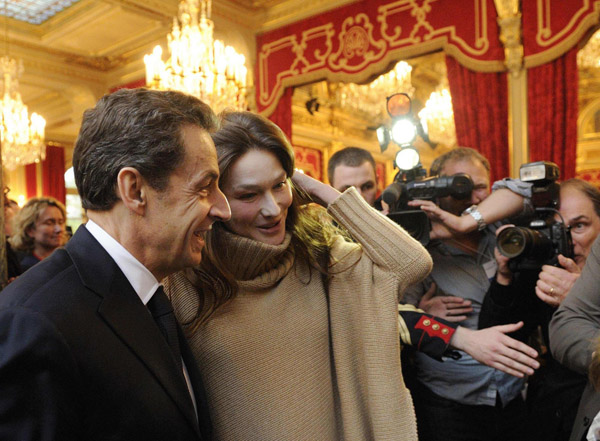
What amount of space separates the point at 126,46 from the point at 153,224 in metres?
6.71

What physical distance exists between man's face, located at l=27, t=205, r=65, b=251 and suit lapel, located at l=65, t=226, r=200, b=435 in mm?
2745

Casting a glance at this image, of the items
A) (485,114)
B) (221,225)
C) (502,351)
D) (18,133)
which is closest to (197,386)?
(221,225)

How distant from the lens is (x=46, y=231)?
329 cm

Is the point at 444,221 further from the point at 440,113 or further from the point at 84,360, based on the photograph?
the point at 440,113

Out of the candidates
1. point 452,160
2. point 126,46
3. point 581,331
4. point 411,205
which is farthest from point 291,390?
point 126,46

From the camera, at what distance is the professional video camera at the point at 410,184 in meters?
1.65

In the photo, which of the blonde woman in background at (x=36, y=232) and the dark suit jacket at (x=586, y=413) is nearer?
the dark suit jacket at (x=586, y=413)

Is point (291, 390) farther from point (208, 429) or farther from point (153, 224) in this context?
point (153, 224)

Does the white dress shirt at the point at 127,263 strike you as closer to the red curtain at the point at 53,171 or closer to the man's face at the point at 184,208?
the man's face at the point at 184,208

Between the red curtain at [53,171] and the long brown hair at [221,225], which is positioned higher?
the red curtain at [53,171]

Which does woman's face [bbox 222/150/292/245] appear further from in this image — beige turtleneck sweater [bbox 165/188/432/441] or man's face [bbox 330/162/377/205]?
man's face [bbox 330/162/377/205]

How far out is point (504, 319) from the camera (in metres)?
1.55

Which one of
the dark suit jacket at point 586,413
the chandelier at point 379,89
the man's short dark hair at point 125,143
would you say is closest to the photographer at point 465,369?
the dark suit jacket at point 586,413

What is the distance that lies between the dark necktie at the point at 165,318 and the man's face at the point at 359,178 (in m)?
1.39
